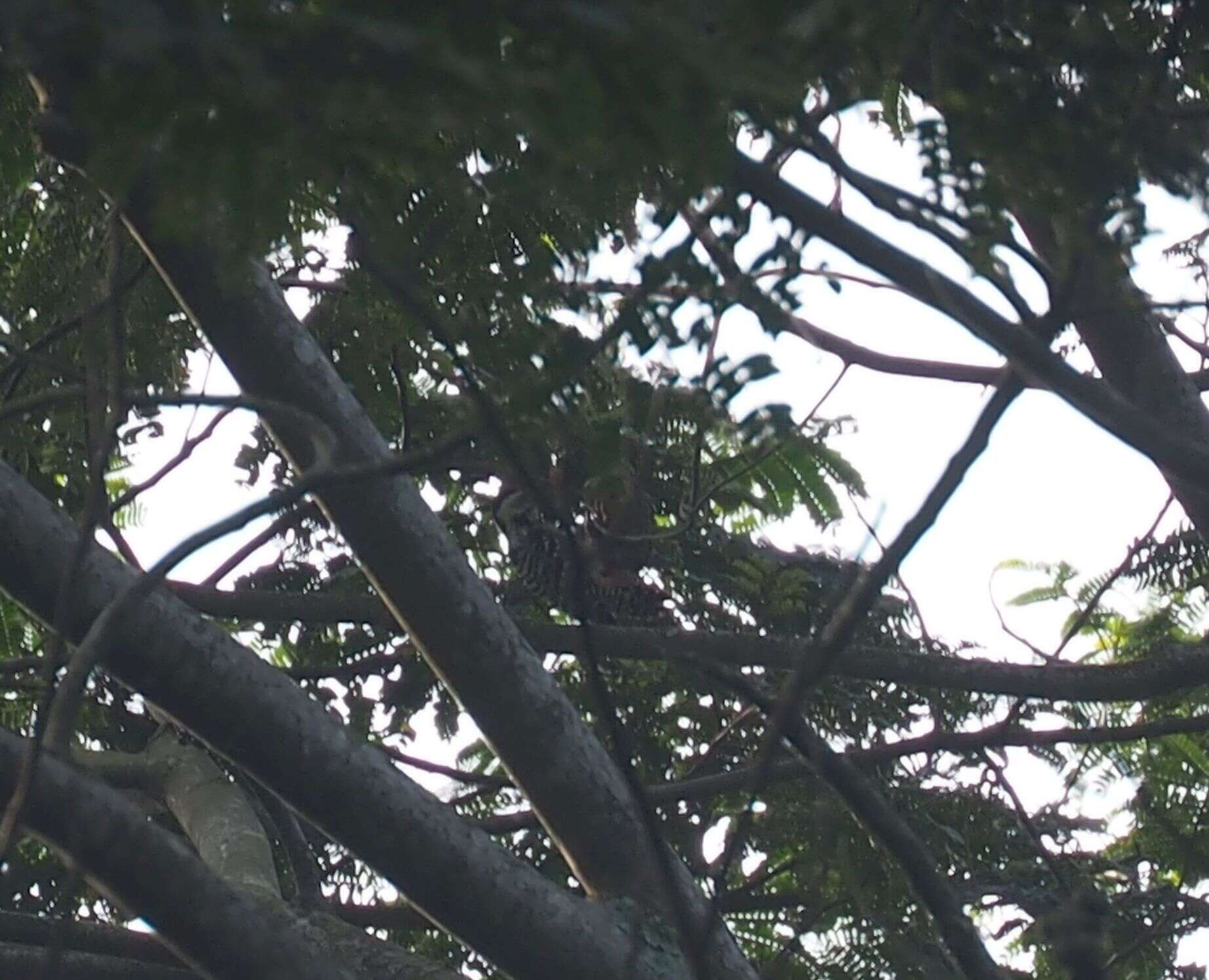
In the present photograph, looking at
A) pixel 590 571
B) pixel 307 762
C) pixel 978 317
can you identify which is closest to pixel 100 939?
pixel 307 762

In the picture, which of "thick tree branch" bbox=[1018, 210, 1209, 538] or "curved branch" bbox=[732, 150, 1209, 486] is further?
"thick tree branch" bbox=[1018, 210, 1209, 538]

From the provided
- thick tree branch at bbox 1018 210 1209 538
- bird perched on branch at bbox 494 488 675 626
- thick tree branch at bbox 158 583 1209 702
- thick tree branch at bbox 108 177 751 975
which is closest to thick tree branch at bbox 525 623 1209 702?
thick tree branch at bbox 158 583 1209 702

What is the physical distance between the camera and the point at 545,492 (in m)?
1.97

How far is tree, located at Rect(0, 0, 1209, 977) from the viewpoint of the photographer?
49.2 inches

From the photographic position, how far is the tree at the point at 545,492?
1.25 meters

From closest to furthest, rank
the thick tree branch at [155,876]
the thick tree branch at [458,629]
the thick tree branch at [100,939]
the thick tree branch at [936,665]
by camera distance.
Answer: the thick tree branch at [155,876] → the thick tree branch at [458,629] → the thick tree branch at [100,939] → the thick tree branch at [936,665]

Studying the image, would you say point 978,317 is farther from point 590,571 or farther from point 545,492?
point 590,571

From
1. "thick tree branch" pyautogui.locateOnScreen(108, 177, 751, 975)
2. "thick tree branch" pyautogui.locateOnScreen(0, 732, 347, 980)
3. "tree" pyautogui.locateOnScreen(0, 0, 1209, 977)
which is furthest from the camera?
"thick tree branch" pyautogui.locateOnScreen(108, 177, 751, 975)

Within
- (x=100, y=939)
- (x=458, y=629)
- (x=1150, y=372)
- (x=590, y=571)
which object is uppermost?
→ (x=590, y=571)

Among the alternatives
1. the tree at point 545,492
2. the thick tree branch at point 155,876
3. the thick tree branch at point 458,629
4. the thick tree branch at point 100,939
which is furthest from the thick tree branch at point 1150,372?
the thick tree branch at point 100,939

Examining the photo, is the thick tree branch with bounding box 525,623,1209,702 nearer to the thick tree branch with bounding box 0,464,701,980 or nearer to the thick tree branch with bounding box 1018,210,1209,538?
the thick tree branch with bounding box 1018,210,1209,538

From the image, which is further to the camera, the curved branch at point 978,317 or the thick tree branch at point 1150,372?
the thick tree branch at point 1150,372

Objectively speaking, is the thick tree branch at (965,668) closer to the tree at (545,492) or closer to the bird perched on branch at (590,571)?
the tree at (545,492)

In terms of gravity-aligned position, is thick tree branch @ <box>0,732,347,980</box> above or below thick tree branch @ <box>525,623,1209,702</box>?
below
